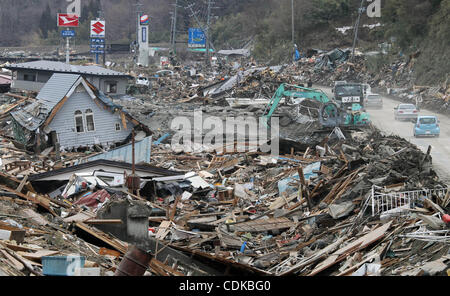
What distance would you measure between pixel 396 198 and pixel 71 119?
1902cm

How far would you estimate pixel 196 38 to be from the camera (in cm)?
7462

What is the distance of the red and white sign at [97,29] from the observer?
5895 cm

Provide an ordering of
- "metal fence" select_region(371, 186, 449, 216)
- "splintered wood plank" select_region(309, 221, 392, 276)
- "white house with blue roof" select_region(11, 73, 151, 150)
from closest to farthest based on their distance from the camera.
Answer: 1. "splintered wood plank" select_region(309, 221, 392, 276)
2. "metal fence" select_region(371, 186, 449, 216)
3. "white house with blue roof" select_region(11, 73, 151, 150)

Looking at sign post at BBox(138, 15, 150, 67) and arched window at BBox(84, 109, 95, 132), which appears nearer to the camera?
arched window at BBox(84, 109, 95, 132)

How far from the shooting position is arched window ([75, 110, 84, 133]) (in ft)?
95.2

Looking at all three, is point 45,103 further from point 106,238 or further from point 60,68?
point 60,68

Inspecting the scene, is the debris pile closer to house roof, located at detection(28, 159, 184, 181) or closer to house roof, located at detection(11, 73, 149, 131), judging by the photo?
house roof, located at detection(28, 159, 184, 181)

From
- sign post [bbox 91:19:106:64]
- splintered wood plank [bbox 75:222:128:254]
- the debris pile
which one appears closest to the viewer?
the debris pile

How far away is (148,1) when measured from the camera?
449 feet

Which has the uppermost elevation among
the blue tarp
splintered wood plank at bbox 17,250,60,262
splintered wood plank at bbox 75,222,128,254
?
splintered wood plank at bbox 17,250,60,262

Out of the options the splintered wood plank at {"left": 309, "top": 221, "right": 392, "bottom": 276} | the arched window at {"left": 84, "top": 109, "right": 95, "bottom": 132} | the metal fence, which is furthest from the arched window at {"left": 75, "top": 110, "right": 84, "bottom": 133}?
the splintered wood plank at {"left": 309, "top": 221, "right": 392, "bottom": 276}

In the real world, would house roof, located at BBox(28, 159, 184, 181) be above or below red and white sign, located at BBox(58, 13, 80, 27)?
below

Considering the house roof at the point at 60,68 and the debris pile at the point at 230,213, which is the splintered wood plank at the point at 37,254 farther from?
the house roof at the point at 60,68
